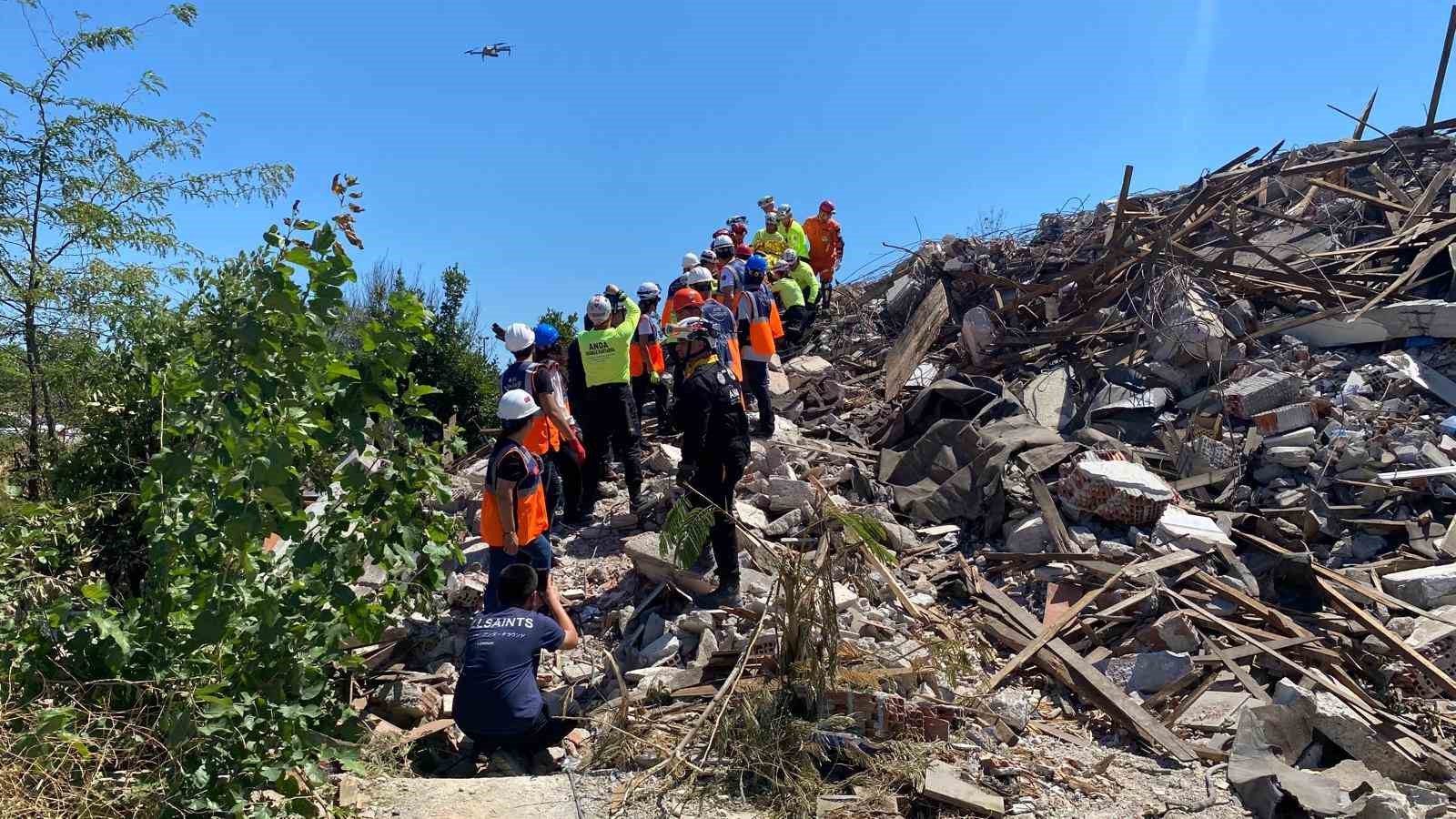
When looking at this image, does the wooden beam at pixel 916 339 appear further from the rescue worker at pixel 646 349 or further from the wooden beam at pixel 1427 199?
the wooden beam at pixel 1427 199

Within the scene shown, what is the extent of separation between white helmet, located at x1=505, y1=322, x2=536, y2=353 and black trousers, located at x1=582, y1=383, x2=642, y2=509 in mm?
925

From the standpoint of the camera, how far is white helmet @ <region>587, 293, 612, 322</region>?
838 cm

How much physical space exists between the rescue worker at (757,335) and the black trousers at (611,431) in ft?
4.84

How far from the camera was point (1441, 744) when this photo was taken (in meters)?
5.36

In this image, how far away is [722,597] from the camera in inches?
271

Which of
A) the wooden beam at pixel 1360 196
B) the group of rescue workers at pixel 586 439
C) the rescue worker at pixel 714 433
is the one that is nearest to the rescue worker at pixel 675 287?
the group of rescue workers at pixel 586 439

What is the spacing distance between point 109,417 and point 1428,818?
774 cm

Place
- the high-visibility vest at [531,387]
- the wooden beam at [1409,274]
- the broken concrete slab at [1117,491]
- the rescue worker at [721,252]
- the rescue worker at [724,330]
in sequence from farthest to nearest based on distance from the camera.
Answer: the rescue worker at [721,252] → the wooden beam at [1409,274] → the rescue worker at [724,330] → the broken concrete slab at [1117,491] → the high-visibility vest at [531,387]

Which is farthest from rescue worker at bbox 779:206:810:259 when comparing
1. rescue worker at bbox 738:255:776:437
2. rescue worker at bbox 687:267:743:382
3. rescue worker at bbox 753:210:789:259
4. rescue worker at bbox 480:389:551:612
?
rescue worker at bbox 480:389:551:612

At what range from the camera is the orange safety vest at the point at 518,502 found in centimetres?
615

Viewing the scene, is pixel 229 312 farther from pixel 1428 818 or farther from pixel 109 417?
pixel 1428 818

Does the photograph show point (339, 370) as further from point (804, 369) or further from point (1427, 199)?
point (1427, 199)

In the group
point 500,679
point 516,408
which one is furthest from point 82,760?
point 516,408

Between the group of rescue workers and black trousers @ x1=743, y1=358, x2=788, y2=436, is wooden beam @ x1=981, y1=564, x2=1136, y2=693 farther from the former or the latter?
black trousers @ x1=743, y1=358, x2=788, y2=436
